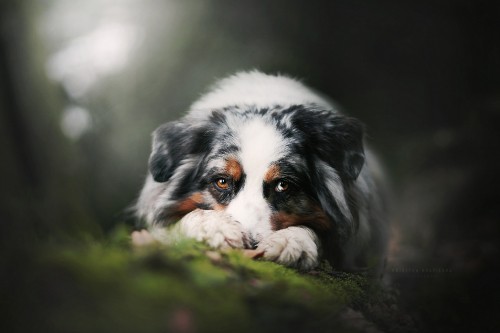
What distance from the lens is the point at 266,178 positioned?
2.78m

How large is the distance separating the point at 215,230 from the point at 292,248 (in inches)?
16.1

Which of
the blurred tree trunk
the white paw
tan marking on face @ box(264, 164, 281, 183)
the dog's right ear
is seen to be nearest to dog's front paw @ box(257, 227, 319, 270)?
tan marking on face @ box(264, 164, 281, 183)

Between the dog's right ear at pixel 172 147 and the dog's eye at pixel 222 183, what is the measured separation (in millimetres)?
242

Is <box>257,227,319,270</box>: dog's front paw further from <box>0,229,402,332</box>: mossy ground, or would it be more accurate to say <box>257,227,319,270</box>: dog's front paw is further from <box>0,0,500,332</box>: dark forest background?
<box>0,0,500,332</box>: dark forest background

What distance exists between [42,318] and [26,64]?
4.98 ft

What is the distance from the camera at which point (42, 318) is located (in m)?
2.51

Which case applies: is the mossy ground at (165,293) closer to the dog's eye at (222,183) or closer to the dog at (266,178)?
the dog at (266,178)

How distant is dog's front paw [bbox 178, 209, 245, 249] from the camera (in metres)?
2.65

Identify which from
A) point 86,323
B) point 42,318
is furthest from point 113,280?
point 42,318

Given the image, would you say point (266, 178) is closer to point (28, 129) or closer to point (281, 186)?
point (281, 186)

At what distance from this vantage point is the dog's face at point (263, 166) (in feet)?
9.12

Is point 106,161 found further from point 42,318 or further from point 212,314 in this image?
point 212,314

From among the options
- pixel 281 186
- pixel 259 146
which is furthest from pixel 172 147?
pixel 281 186

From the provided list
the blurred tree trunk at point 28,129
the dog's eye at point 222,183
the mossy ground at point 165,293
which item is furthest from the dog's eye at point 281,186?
the blurred tree trunk at point 28,129
